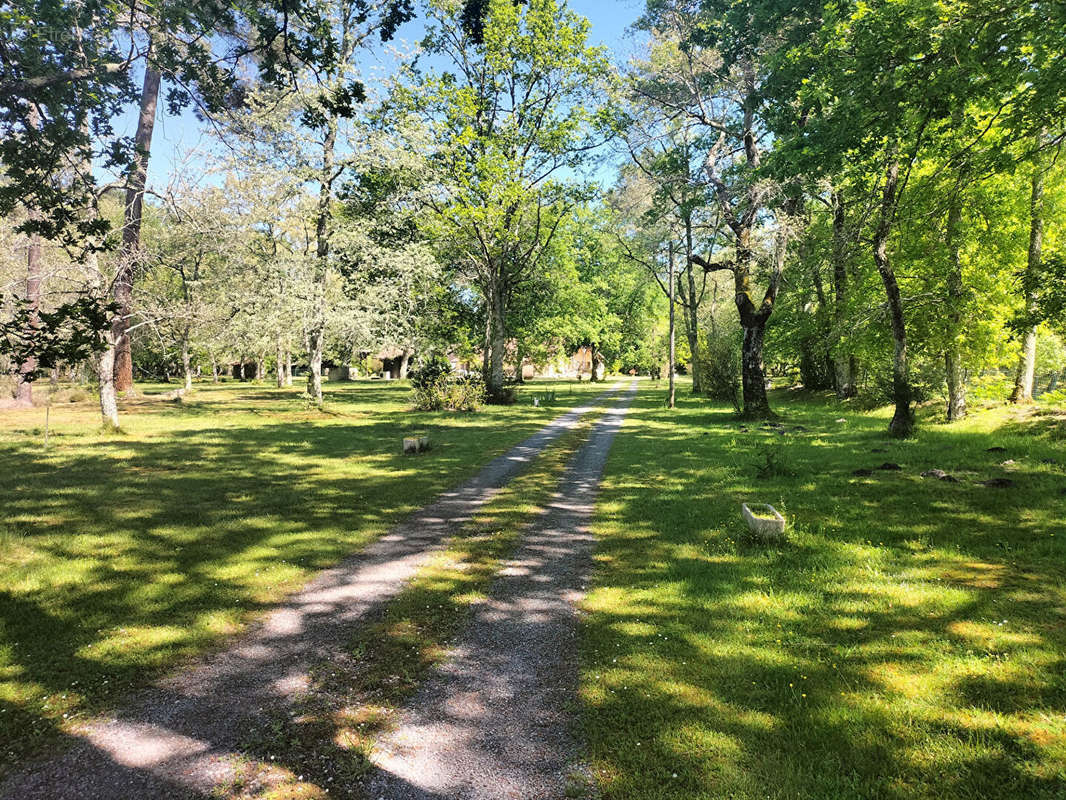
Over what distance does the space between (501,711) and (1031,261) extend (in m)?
20.1

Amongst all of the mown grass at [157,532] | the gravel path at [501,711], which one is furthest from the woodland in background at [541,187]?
the gravel path at [501,711]

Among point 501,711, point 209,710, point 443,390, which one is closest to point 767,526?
point 501,711

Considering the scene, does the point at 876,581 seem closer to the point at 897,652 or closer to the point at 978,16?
the point at 897,652

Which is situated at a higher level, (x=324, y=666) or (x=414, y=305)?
(x=414, y=305)

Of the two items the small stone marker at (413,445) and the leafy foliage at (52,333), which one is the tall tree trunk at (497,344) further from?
the leafy foliage at (52,333)

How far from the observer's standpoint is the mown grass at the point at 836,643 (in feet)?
10.6

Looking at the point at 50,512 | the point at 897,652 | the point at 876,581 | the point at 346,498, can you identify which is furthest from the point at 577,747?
the point at 50,512

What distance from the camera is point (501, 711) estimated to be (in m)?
3.83

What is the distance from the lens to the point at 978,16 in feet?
21.5

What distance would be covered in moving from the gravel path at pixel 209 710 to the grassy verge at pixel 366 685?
0.19 meters

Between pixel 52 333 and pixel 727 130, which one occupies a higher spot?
pixel 727 130

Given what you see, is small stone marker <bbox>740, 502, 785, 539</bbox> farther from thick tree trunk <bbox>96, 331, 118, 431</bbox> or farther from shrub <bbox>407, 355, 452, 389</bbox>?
shrub <bbox>407, 355, 452, 389</bbox>

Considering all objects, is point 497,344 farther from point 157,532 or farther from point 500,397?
point 157,532

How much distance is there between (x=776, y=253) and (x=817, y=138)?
390 inches
